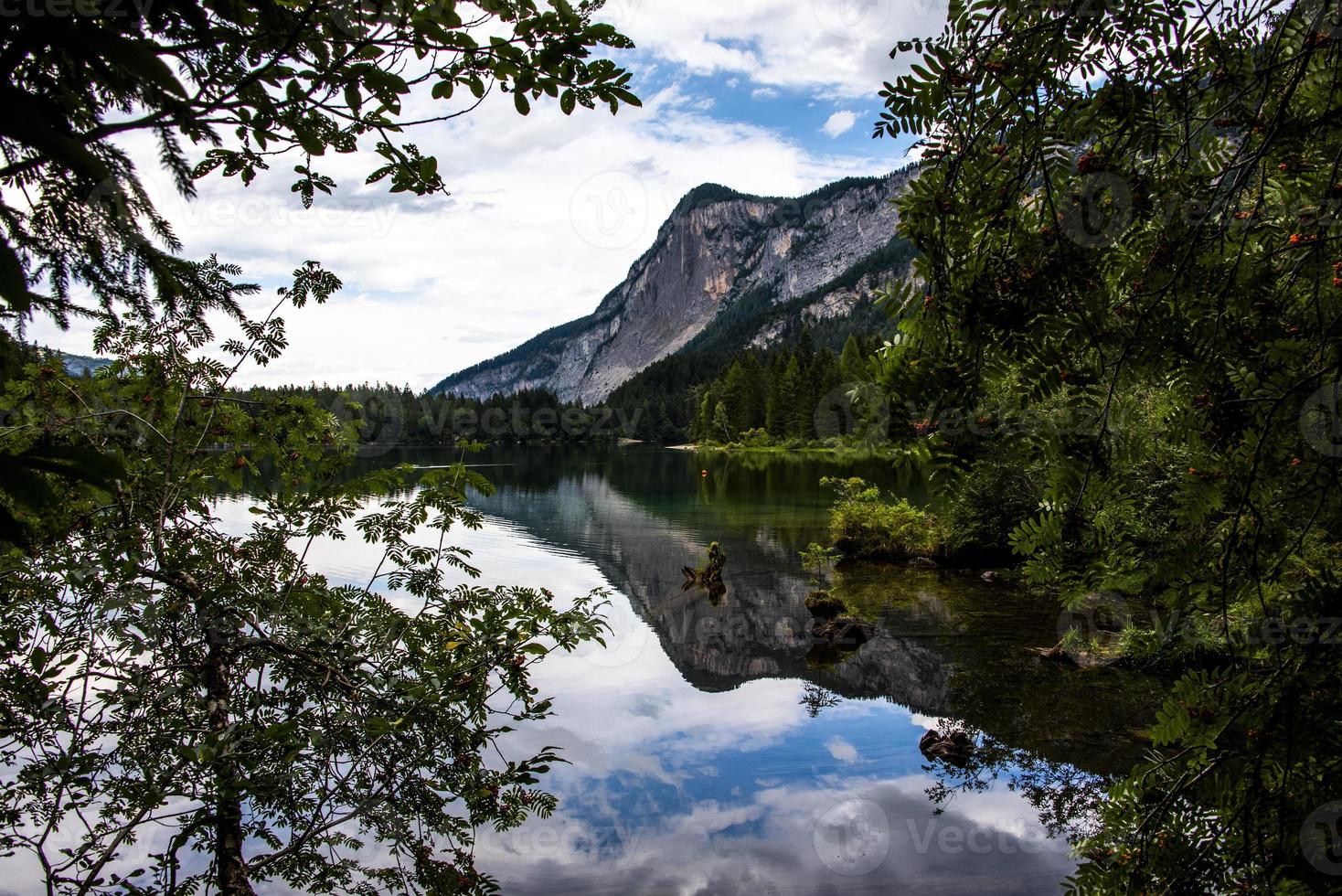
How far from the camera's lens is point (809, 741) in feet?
43.4

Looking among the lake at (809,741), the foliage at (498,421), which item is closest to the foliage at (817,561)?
the lake at (809,741)

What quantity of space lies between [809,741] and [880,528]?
1457 cm

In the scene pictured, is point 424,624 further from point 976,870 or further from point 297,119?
point 976,870

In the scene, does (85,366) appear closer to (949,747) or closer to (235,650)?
(235,650)

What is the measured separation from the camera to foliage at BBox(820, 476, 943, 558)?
2611cm

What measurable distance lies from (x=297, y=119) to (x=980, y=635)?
18.2 m

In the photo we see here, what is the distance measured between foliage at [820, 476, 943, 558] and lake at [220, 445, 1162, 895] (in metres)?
1.50

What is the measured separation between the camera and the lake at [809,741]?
31.4ft

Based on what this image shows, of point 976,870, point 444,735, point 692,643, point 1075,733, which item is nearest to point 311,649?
point 444,735

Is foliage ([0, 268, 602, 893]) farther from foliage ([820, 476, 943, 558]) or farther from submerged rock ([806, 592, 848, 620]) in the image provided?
foliage ([820, 476, 943, 558])

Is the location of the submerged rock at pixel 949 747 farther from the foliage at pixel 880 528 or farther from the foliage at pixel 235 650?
the foliage at pixel 880 528

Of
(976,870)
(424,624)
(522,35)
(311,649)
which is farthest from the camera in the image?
(976,870)

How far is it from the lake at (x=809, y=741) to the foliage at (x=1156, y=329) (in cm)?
Answer: 725

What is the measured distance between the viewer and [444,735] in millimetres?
3502
